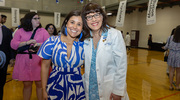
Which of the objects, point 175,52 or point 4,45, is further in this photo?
point 175,52

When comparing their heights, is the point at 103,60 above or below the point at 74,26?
below

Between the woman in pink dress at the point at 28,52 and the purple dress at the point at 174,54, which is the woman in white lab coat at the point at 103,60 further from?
the purple dress at the point at 174,54

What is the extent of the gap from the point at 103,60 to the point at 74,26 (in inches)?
19.9

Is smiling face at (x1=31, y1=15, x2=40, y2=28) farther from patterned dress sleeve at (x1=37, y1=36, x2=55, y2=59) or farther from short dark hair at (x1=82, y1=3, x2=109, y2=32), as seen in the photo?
short dark hair at (x1=82, y1=3, x2=109, y2=32)

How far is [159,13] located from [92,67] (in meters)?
13.8

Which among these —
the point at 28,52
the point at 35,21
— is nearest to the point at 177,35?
the point at 35,21

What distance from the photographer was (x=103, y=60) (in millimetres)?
1446

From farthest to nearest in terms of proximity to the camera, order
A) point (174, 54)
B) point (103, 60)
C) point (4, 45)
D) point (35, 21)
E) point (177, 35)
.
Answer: point (174, 54), point (177, 35), point (35, 21), point (4, 45), point (103, 60)

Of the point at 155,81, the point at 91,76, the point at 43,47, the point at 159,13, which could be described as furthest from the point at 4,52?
the point at 159,13

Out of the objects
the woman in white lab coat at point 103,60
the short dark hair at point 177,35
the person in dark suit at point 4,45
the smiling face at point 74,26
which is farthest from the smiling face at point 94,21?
the short dark hair at point 177,35

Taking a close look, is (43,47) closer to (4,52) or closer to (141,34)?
(4,52)

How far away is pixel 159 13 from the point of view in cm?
1305

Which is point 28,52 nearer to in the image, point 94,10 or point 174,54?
point 94,10

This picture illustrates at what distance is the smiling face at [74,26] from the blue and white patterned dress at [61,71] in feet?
0.53
